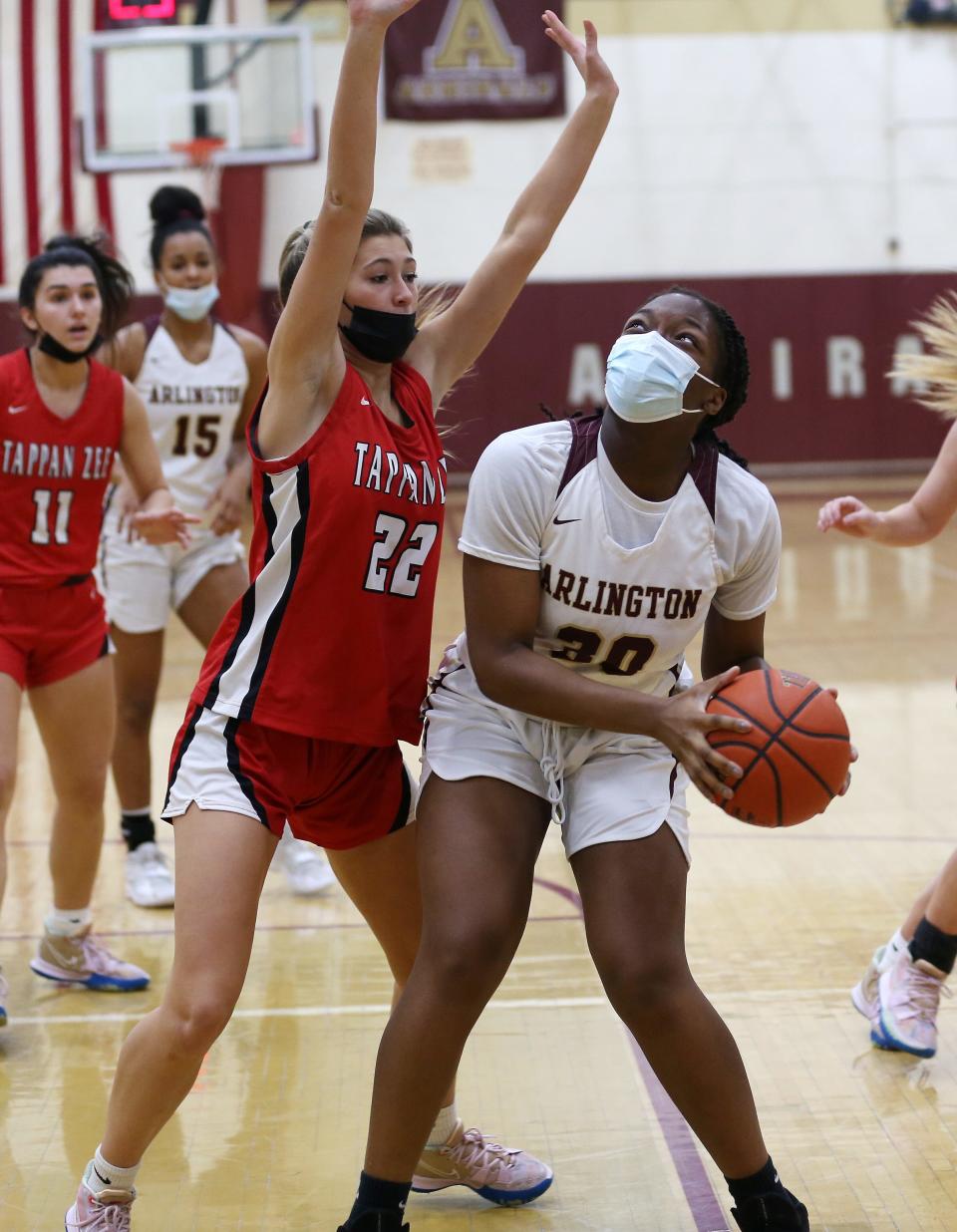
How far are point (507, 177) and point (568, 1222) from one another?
14.2 m

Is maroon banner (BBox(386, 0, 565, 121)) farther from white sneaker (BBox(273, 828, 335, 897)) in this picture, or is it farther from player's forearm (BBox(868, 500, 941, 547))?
player's forearm (BBox(868, 500, 941, 547))

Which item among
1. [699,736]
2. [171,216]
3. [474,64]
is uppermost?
[474,64]

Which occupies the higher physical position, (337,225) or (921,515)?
(337,225)

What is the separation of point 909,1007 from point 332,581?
6.15 ft

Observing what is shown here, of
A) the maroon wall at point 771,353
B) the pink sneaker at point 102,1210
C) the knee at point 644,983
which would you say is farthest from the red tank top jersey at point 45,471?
the maroon wall at point 771,353

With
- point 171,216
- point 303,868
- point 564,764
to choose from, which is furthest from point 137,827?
point 564,764

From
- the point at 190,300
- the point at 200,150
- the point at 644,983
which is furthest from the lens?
the point at 200,150

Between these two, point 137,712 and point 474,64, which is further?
point 474,64

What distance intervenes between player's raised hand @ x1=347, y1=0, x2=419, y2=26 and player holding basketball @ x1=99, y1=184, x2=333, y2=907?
2680 millimetres

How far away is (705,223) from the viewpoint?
16.3 meters

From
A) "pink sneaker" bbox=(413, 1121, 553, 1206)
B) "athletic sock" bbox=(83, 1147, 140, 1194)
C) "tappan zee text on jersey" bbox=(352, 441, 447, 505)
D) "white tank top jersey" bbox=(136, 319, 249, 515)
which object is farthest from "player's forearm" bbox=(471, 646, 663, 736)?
"white tank top jersey" bbox=(136, 319, 249, 515)

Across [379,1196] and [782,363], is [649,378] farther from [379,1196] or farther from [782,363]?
[782,363]

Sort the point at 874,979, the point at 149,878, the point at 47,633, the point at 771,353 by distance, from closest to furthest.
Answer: the point at 874,979 → the point at 47,633 → the point at 149,878 → the point at 771,353

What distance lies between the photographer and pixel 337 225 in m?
2.72
